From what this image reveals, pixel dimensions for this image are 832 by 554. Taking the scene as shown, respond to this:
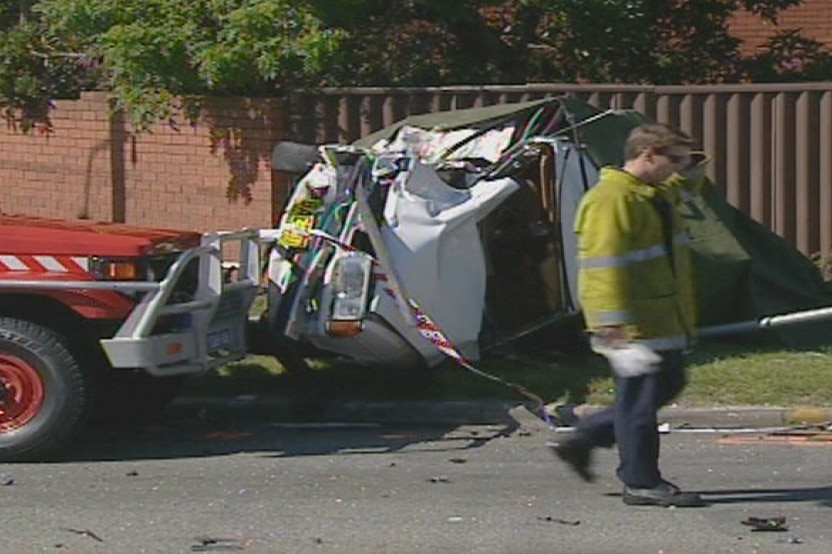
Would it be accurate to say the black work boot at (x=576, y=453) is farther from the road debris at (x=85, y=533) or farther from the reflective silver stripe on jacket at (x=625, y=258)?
the road debris at (x=85, y=533)

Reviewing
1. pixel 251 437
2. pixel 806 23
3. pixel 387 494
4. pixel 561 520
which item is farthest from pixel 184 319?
pixel 806 23

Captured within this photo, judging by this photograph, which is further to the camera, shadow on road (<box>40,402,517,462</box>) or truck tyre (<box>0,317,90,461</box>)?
shadow on road (<box>40,402,517,462</box>)

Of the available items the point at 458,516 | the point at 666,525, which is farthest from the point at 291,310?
the point at 666,525

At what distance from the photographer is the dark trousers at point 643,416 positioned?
7.82m

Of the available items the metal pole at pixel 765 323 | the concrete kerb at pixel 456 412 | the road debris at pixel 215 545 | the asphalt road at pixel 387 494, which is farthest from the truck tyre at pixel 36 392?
the metal pole at pixel 765 323

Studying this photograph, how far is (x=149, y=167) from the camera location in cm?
1605

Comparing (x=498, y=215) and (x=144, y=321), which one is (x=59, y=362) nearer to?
(x=144, y=321)

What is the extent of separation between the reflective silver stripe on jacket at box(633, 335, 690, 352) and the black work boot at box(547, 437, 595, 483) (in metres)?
0.63

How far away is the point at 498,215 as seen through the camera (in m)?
11.1

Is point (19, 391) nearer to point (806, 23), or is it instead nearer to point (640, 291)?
point (640, 291)

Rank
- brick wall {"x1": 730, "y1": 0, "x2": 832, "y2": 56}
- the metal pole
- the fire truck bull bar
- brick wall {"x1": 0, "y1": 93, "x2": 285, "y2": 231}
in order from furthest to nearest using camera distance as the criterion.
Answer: brick wall {"x1": 730, "y1": 0, "x2": 832, "y2": 56}, brick wall {"x1": 0, "y1": 93, "x2": 285, "y2": 231}, the metal pole, the fire truck bull bar

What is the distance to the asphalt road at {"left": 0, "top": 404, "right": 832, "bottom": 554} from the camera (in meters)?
7.57

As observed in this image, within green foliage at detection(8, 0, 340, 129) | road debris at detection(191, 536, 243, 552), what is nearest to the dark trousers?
road debris at detection(191, 536, 243, 552)

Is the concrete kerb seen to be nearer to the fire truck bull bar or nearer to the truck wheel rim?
the fire truck bull bar
